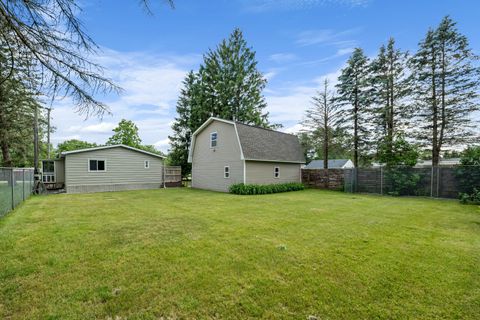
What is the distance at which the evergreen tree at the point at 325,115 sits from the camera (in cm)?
1897

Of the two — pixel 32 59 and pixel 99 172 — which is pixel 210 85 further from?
pixel 32 59

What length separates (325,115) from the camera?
63.0 feet

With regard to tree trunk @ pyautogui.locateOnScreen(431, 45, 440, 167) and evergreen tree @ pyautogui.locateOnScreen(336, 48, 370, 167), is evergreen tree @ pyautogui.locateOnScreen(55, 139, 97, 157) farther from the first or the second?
tree trunk @ pyautogui.locateOnScreen(431, 45, 440, 167)

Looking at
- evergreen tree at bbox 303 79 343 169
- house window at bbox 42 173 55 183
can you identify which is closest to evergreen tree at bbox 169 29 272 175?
evergreen tree at bbox 303 79 343 169

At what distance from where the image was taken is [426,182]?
11562 millimetres

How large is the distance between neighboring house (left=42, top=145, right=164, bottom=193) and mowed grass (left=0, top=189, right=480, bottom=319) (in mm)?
8476

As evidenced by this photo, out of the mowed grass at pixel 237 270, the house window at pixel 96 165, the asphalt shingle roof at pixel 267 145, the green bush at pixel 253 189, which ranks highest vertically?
the asphalt shingle roof at pixel 267 145

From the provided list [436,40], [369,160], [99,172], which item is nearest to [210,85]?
[99,172]

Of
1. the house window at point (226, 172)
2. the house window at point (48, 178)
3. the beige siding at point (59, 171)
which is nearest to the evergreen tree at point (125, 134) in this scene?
the beige siding at point (59, 171)

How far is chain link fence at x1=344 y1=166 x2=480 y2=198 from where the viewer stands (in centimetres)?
1038

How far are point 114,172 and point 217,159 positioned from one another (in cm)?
715

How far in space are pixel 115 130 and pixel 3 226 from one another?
29.1 metres

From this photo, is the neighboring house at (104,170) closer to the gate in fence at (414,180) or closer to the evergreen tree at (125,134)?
the gate in fence at (414,180)

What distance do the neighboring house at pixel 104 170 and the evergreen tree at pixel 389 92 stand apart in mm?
18137
